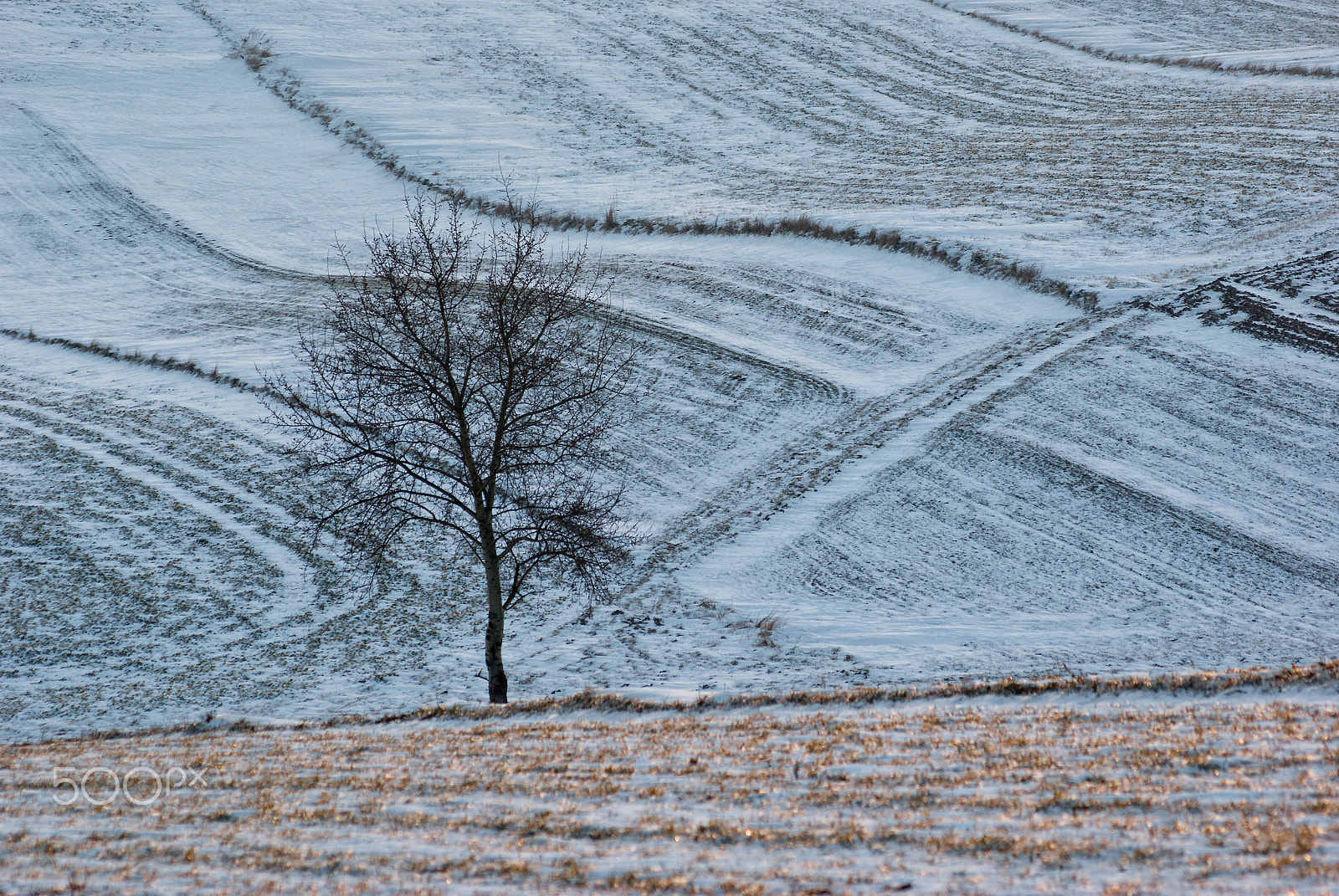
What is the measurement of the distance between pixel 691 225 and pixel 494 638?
22.7 meters

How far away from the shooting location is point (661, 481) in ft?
65.6

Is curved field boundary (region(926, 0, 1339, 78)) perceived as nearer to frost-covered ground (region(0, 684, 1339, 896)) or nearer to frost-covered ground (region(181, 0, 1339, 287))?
frost-covered ground (region(181, 0, 1339, 287))

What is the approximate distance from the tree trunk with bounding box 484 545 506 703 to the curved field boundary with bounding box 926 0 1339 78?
46222 mm

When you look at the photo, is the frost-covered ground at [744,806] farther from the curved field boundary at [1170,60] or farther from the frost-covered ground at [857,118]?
the curved field boundary at [1170,60]

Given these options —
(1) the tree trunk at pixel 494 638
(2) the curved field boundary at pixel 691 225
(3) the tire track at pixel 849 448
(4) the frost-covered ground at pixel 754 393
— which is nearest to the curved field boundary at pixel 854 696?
(1) the tree trunk at pixel 494 638

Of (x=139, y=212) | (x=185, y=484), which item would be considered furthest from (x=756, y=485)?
(x=139, y=212)

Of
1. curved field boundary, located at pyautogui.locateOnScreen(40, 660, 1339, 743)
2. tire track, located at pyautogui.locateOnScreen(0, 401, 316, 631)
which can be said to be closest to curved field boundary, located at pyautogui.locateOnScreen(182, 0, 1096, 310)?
tire track, located at pyautogui.locateOnScreen(0, 401, 316, 631)

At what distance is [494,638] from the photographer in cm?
1337

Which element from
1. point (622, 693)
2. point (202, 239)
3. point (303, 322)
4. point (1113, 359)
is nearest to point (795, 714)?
point (622, 693)

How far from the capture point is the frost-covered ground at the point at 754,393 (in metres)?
14.9

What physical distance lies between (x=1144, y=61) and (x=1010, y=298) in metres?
32.1

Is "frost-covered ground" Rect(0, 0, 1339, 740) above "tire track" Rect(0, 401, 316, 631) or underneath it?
above

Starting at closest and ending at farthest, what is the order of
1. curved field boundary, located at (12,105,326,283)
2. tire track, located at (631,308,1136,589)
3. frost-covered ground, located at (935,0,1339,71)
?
1. tire track, located at (631,308,1136,589)
2. curved field boundary, located at (12,105,326,283)
3. frost-covered ground, located at (935,0,1339,71)

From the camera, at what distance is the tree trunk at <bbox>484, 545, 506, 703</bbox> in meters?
13.3
